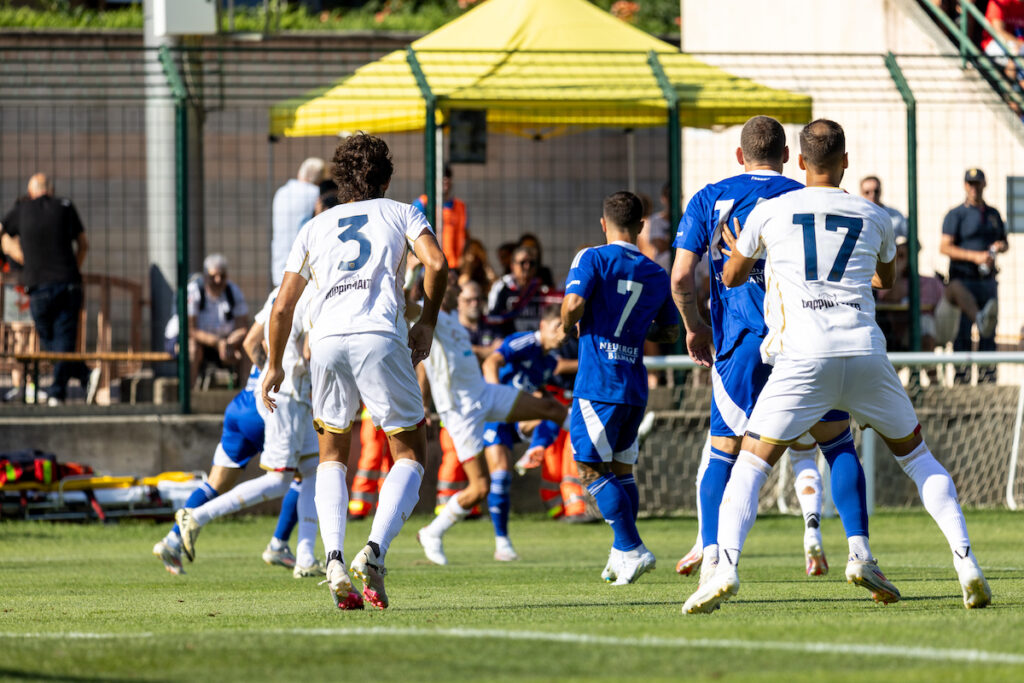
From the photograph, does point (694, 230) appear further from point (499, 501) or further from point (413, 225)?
point (499, 501)

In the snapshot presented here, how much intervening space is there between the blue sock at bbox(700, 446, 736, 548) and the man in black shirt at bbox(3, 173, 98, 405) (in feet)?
24.9

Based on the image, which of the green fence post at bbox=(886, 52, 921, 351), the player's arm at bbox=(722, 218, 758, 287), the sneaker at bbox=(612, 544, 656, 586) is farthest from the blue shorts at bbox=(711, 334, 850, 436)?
the green fence post at bbox=(886, 52, 921, 351)

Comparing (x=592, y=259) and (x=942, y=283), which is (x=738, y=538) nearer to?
(x=592, y=259)

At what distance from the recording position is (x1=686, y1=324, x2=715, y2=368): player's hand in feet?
25.0

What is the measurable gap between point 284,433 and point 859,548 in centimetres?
389

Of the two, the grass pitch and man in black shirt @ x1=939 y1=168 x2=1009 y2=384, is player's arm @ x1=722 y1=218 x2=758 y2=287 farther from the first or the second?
man in black shirt @ x1=939 y1=168 x2=1009 y2=384

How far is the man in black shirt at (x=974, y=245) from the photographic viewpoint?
46.6 feet

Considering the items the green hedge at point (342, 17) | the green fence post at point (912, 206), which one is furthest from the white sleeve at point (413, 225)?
the green hedge at point (342, 17)

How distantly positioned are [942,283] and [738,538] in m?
9.15

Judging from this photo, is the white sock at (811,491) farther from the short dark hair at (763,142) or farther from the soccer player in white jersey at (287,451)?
the soccer player in white jersey at (287,451)

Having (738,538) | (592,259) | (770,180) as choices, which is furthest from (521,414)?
(738,538)

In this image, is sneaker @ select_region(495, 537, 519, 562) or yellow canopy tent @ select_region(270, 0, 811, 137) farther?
yellow canopy tent @ select_region(270, 0, 811, 137)

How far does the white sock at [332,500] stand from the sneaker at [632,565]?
1.75 meters

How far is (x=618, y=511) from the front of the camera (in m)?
8.11
